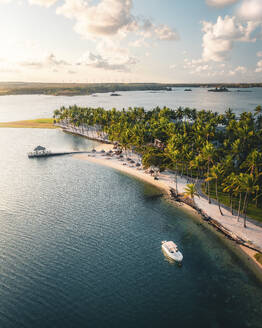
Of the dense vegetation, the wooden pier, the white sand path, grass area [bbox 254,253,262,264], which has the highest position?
the dense vegetation

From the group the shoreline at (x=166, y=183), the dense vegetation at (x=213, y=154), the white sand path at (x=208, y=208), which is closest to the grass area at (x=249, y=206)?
the dense vegetation at (x=213, y=154)

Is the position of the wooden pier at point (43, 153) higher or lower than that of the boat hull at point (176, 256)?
higher

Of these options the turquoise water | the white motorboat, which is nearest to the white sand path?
the turquoise water

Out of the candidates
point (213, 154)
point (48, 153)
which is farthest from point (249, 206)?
point (48, 153)

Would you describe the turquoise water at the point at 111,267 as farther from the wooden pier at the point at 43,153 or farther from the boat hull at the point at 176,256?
the wooden pier at the point at 43,153

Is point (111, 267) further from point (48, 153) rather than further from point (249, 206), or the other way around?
point (48, 153)

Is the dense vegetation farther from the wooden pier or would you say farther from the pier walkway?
the wooden pier
